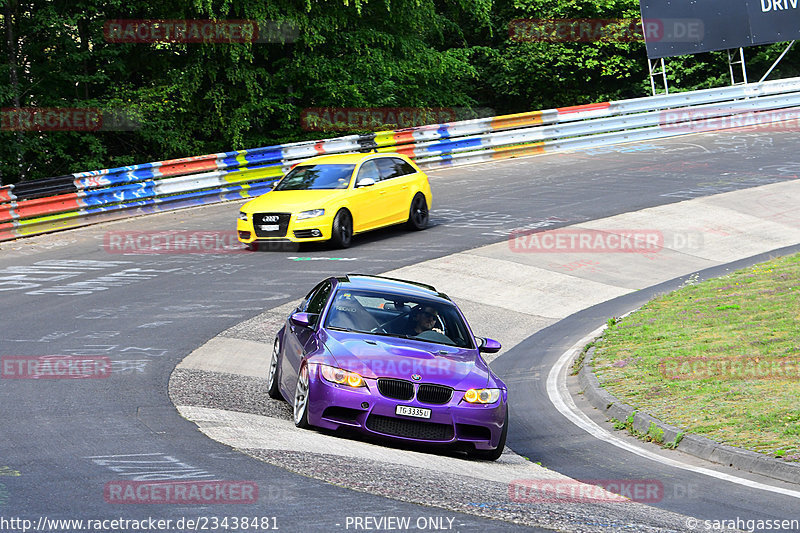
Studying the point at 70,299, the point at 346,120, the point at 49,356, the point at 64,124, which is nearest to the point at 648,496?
→ the point at 49,356

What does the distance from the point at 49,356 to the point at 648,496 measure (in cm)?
755

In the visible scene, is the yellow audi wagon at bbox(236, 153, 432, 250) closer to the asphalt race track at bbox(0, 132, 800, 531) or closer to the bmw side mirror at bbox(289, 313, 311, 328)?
the asphalt race track at bbox(0, 132, 800, 531)

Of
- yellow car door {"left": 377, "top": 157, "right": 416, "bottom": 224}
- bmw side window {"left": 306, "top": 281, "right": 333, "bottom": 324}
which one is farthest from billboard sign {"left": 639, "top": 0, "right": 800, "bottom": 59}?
bmw side window {"left": 306, "top": 281, "right": 333, "bottom": 324}

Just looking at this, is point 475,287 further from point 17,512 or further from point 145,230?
point 17,512

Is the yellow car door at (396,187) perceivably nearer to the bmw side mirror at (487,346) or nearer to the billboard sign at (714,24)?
the bmw side mirror at (487,346)

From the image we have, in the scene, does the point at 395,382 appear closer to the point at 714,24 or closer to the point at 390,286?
the point at 390,286

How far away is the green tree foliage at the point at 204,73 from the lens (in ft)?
87.9

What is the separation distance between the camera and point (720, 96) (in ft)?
111

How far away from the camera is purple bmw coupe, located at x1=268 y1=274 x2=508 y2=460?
930 centimetres

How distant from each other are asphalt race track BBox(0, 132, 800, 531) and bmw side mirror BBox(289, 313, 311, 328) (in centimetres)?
148

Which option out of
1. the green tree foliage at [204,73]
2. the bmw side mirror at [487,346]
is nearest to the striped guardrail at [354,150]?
the green tree foliage at [204,73]

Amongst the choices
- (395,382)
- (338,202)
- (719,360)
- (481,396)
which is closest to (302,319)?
(395,382)

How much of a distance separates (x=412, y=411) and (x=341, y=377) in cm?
71

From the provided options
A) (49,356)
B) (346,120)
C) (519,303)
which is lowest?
(519,303)
